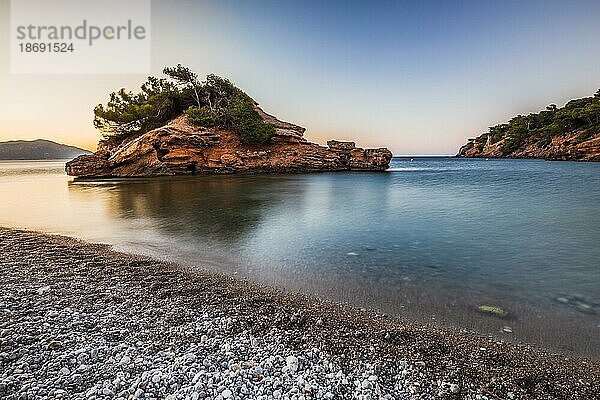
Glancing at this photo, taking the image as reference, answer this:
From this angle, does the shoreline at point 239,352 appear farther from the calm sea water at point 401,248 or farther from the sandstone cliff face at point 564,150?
the sandstone cliff face at point 564,150

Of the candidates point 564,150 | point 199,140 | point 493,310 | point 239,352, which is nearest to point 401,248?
point 493,310

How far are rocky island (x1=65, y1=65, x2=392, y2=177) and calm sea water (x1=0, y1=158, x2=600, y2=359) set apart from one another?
19522 mm

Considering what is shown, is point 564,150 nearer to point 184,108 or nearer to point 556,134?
point 556,134

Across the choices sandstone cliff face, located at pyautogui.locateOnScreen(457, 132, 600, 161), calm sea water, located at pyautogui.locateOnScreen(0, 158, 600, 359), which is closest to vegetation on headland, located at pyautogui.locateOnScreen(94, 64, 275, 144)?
calm sea water, located at pyautogui.locateOnScreen(0, 158, 600, 359)

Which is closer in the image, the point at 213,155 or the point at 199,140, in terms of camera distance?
the point at 199,140

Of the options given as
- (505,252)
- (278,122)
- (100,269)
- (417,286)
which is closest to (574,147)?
(278,122)

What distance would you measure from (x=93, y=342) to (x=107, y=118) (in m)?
43.5

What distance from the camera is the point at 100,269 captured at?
19.5 feet

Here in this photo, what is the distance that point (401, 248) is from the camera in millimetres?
7930

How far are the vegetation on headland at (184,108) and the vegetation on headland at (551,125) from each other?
61.5 metres

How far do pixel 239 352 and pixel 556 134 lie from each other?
92172 mm

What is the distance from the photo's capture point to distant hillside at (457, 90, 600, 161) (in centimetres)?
5662

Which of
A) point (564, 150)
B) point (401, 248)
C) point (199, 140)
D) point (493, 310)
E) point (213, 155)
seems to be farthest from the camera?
point (564, 150)

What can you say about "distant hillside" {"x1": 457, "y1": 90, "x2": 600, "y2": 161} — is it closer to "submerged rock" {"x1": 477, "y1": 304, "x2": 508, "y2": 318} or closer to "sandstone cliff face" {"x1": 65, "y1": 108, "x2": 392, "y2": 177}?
"sandstone cliff face" {"x1": 65, "y1": 108, "x2": 392, "y2": 177}
